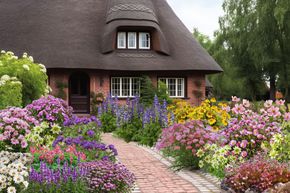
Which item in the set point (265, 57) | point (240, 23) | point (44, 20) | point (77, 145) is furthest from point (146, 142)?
point (240, 23)

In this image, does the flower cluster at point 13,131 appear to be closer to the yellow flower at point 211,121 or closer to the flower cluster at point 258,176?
the flower cluster at point 258,176

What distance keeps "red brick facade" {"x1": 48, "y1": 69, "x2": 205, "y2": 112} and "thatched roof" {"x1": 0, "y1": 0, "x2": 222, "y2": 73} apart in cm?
90

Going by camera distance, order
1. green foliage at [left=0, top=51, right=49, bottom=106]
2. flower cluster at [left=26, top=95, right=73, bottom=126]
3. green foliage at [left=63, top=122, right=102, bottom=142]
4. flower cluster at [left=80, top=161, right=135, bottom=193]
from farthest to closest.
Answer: green foliage at [left=0, top=51, right=49, bottom=106] < flower cluster at [left=26, top=95, right=73, bottom=126] < green foliage at [left=63, top=122, right=102, bottom=142] < flower cluster at [left=80, top=161, right=135, bottom=193]

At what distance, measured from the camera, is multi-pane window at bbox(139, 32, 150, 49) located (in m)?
27.2

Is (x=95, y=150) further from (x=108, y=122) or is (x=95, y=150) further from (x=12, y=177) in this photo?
(x=108, y=122)

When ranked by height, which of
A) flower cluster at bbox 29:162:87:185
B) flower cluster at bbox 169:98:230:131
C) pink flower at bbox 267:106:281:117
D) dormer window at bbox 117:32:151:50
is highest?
→ dormer window at bbox 117:32:151:50

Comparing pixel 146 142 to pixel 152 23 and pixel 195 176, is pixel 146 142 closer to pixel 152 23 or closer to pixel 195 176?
pixel 195 176

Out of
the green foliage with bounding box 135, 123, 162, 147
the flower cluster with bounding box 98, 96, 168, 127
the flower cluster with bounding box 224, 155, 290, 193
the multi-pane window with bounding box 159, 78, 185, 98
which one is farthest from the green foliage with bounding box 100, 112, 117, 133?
the flower cluster with bounding box 224, 155, 290, 193

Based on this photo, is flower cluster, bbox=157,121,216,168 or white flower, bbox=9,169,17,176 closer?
white flower, bbox=9,169,17,176

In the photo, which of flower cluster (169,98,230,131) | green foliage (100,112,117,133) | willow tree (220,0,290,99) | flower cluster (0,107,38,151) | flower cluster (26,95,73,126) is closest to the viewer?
flower cluster (0,107,38,151)

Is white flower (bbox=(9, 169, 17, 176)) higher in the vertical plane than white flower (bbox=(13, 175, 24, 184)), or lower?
higher

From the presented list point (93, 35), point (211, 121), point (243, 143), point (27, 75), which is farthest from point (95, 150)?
point (93, 35)

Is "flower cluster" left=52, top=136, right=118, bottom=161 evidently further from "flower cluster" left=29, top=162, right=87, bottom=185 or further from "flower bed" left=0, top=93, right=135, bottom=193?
"flower cluster" left=29, top=162, right=87, bottom=185

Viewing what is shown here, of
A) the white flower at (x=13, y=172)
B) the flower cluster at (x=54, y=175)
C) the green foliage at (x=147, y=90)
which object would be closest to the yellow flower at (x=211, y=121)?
the flower cluster at (x=54, y=175)
